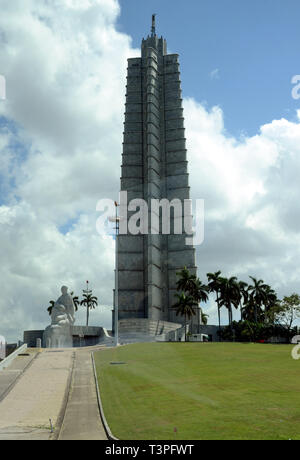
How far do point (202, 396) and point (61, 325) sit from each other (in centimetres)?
4567

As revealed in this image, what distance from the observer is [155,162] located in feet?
324

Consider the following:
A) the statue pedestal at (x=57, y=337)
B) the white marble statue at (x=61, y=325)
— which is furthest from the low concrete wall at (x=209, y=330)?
the statue pedestal at (x=57, y=337)

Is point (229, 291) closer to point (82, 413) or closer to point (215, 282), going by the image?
point (215, 282)

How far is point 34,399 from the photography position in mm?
23125

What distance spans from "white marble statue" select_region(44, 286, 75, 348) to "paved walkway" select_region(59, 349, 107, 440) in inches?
1268

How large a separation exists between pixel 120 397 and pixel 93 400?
4.42 feet

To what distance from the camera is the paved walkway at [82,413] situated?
51.9 feet

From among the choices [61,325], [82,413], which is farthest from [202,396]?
[61,325]

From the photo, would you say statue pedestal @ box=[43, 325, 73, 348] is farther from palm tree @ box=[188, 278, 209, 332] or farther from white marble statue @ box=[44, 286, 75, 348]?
palm tree @ box=[188, 278, 209, 332]

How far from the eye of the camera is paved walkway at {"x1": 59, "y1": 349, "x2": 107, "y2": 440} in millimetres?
15831

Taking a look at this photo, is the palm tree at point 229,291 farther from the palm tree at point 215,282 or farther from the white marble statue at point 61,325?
the white marble statue at point 61,325
